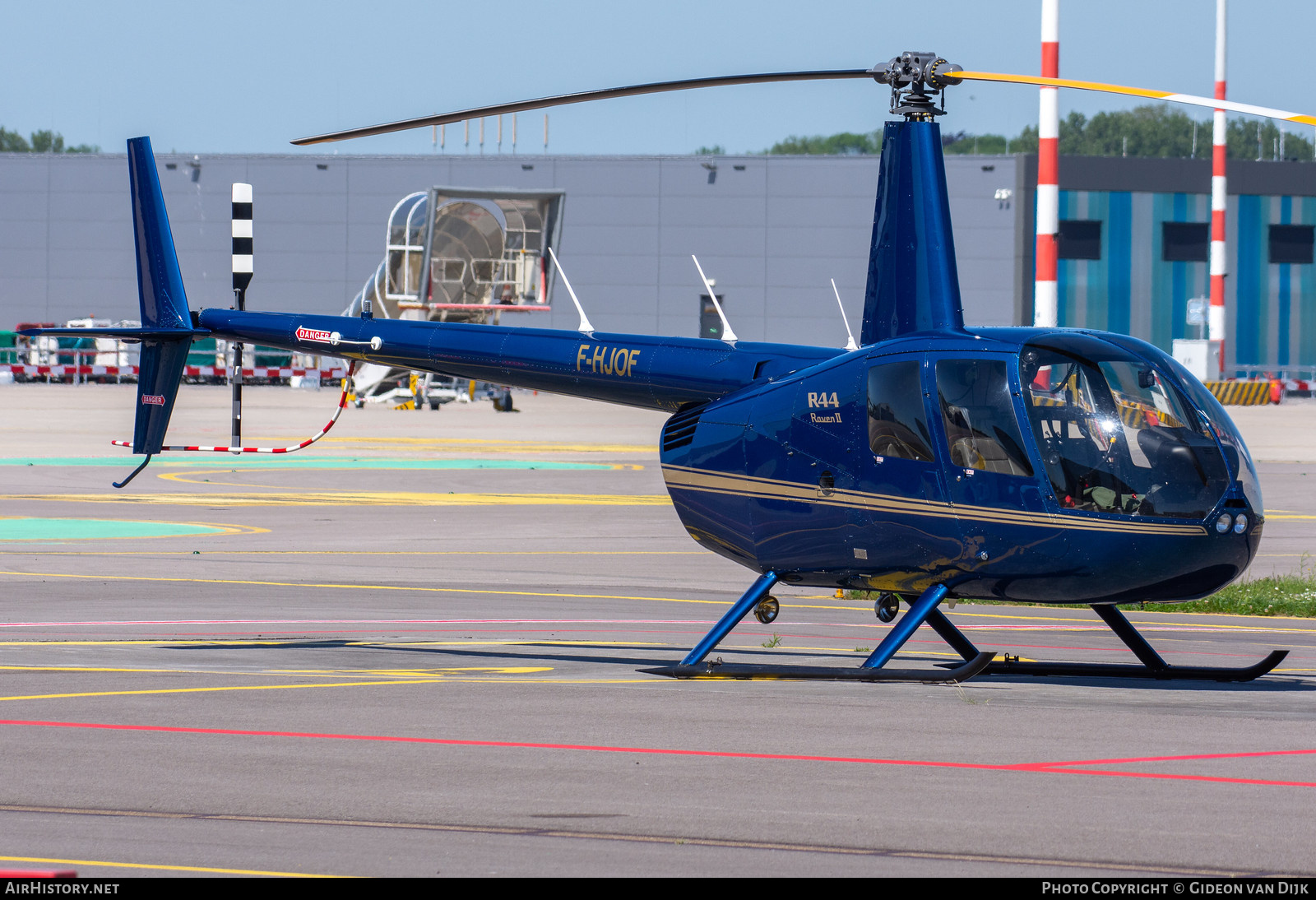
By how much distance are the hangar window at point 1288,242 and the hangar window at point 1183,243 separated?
13.2ft

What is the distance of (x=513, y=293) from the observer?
1858 inches

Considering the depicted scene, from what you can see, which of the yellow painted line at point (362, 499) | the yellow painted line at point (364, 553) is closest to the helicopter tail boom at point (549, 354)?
the yellow painted line at point (364, 553)

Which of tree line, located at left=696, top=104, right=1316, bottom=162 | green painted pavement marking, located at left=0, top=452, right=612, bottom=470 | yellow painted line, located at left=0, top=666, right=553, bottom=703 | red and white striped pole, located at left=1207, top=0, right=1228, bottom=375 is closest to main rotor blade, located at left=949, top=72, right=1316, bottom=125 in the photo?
yellow painted line, located at left=0, top=666, right=553, bottom=703

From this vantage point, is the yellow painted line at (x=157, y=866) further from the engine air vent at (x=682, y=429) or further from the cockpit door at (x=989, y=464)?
the engine air vent at (x=682, y=429)

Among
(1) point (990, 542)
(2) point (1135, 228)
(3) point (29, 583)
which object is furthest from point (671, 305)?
(1) point (990, 542)

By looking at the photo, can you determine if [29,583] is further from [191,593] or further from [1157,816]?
[1157,816]

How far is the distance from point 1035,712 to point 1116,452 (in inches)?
62.9

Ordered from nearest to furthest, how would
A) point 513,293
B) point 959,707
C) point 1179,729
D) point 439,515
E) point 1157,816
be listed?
point 1157,816
point 1179,729
point 959,707
point 439,515
point 513,293

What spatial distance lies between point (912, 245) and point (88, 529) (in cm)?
1357

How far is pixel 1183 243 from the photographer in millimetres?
73438

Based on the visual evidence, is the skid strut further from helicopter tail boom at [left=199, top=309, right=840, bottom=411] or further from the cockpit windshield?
helicopter tail boom at [left=199, top=309, right=840, bottom=411]

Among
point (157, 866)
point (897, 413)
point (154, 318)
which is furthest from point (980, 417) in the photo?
point (154, 318)

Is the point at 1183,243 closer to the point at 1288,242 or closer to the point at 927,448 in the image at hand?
the point at 1288,242

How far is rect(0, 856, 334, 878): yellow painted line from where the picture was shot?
6.06 metres
